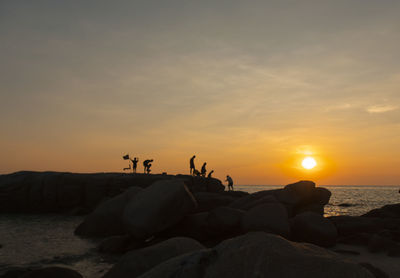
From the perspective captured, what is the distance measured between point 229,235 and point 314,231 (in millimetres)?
2659

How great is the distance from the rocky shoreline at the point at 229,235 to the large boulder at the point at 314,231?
0.09 ft

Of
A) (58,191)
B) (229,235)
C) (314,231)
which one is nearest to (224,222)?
(229,235)

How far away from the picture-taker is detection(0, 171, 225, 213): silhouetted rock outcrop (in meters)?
27.5

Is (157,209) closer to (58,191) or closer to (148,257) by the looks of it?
(148,257)

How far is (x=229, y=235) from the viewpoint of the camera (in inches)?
444

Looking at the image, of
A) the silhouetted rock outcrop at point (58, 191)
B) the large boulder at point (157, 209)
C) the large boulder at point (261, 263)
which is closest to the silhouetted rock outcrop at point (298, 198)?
the large boulder at point (157, 209)

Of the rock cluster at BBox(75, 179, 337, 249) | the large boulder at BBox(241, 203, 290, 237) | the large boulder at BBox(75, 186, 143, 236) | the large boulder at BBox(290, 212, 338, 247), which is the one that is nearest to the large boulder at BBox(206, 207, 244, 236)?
the rock cluster at BBox(75, 179, 337, 249)

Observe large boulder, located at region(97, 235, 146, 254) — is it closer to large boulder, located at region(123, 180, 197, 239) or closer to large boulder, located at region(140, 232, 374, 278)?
large boulder, located at region(123, 180, 197, 239)

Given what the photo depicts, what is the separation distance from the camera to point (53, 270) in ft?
20.4

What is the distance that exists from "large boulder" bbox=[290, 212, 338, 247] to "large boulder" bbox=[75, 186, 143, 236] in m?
6.18

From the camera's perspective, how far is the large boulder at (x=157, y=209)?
10383 mm

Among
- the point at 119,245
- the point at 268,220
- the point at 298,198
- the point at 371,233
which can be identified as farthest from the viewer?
the point at 298,198

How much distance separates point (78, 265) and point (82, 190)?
20098 mm

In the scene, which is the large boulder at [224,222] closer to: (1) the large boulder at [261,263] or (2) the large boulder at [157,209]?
(2) the large boulder at [157,209]
